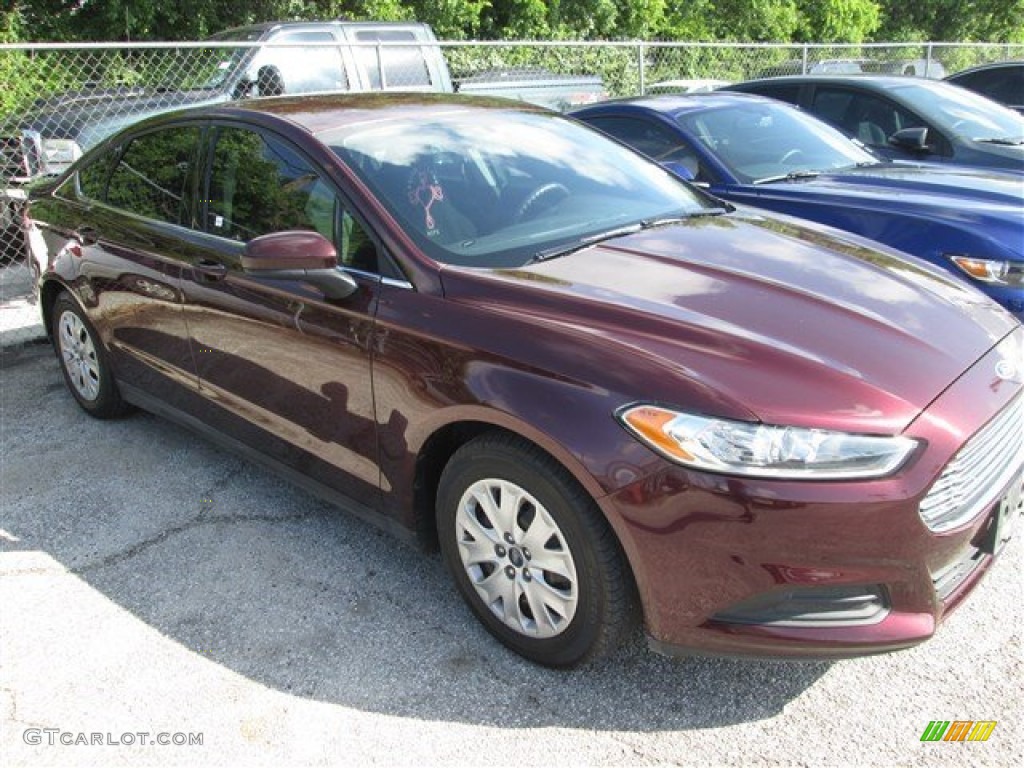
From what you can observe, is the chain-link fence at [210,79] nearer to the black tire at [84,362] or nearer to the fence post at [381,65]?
the fence post at [381,65]

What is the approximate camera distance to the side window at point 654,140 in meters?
5.46

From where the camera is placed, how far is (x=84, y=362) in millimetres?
4715

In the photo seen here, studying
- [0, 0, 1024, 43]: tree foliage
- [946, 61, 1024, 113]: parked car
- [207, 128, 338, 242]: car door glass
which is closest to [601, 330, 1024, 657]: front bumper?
[207, 128, 338, 242]: car door glass

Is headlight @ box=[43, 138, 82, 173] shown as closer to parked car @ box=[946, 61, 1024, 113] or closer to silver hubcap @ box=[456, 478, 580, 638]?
silver hubcap @ box=[456, 478, 580, 638]

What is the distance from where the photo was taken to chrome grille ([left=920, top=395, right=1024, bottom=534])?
7.39ft

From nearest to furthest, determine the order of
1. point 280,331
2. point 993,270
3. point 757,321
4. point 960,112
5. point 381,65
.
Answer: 1. point 757,321
2. point 280,331
3. point 993,270
4. point 960,112
5. point 381,65

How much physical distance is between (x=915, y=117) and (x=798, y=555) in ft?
18.3

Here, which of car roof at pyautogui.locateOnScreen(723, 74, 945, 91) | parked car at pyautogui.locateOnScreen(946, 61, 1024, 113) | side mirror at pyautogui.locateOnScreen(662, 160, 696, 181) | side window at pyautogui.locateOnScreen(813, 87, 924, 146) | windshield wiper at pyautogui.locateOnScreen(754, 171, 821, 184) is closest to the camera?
side mirror at pyautogui.locateOnScreen(662, 160, 696, 181)

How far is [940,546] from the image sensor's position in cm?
227

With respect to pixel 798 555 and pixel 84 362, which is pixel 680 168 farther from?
pixel 84 362

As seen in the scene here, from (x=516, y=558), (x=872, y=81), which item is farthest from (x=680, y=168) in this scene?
(x=516, y=558)

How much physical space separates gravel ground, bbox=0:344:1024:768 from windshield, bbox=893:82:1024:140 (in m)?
4.42

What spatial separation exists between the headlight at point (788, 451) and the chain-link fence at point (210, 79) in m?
5.02

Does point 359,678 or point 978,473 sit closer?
point 978,473
